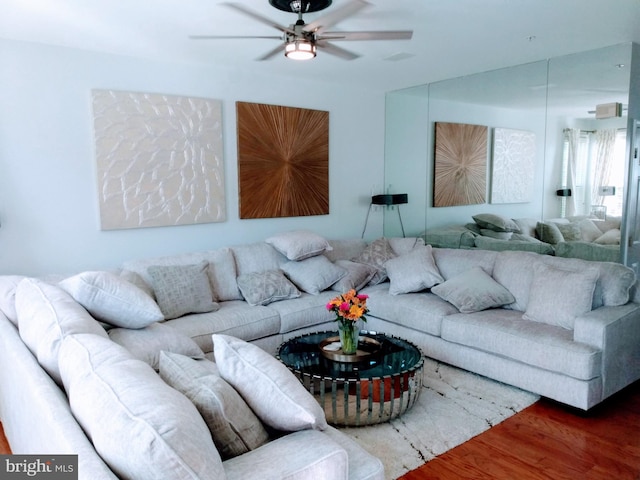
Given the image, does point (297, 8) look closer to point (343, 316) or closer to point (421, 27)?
point (421, 27)

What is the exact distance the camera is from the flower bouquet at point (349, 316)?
9.21ft

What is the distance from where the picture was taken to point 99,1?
2680 mm

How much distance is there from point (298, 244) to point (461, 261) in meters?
1.54

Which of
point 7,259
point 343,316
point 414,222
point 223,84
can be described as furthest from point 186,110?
point 414,222

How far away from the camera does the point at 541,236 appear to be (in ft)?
14.2

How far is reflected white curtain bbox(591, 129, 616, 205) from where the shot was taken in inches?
153

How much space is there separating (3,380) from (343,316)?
1.78 m

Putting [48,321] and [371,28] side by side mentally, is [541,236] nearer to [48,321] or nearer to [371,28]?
[371,28]

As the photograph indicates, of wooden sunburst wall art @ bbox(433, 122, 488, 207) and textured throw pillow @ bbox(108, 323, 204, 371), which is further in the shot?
wooden sunburst wall art @ bbox(433, 122, 488, 207)

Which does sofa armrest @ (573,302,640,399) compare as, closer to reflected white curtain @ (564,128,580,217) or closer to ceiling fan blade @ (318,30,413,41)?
reflected white curtain @ (564,128,580,217)

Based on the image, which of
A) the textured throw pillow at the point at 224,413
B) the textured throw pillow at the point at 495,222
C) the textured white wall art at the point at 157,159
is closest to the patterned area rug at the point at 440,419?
the textured throw pillow at the point at 224,413

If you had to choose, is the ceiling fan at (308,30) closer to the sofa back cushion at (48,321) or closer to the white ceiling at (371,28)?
the white ceiling at (371,28)

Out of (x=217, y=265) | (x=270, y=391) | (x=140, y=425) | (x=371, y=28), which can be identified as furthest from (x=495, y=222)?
(x=140, y=425)

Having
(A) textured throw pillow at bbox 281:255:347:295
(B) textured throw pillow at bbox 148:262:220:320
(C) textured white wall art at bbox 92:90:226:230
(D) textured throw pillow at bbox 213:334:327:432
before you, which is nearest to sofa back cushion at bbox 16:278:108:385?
(D) textured throw pillow at bbox 213:334:327:432
